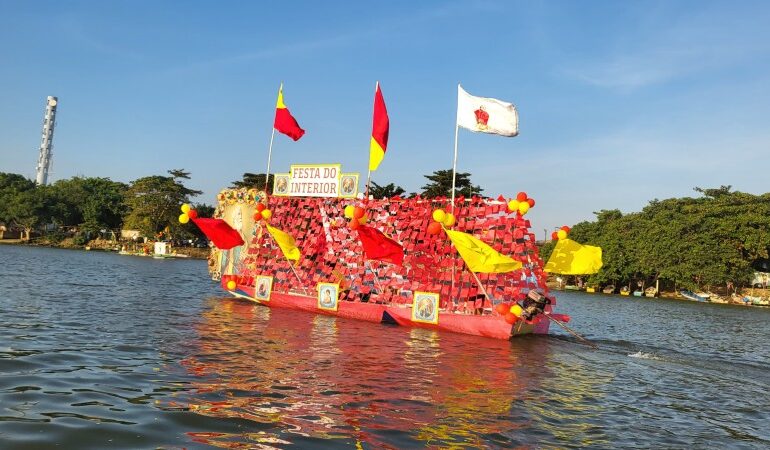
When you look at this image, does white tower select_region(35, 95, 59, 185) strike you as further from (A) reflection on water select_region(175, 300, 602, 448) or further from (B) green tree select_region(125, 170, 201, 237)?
(A) reflection on water select_region(175, 300, 602, 448)

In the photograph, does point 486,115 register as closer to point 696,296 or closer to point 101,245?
point 696,296

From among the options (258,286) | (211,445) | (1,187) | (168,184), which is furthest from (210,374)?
(1,187)

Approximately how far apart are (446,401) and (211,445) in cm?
400

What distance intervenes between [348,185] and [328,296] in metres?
4.15

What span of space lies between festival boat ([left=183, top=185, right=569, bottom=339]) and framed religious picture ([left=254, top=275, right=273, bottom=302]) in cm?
4

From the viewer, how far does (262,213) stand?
22.0 metres

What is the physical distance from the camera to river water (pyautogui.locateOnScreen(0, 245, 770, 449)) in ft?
21.7

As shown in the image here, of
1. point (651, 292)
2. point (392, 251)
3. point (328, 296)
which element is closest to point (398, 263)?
point (392, 251)

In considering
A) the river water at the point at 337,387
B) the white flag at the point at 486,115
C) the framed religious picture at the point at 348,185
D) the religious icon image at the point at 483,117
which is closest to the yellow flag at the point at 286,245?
the framed religious picture at the point at 348,185

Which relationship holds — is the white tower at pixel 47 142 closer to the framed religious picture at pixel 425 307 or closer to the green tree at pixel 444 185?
the green tree at pixel 444 185

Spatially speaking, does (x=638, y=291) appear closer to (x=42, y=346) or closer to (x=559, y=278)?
(x=559, y=278)

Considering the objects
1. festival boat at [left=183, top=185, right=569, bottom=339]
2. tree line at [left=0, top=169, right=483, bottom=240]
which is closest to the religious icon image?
festival boat at [left=183, top=185, right=569, bottom=339]

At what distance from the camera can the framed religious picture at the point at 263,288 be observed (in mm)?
21856

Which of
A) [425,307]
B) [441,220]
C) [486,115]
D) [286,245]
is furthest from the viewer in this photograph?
[286,245]
